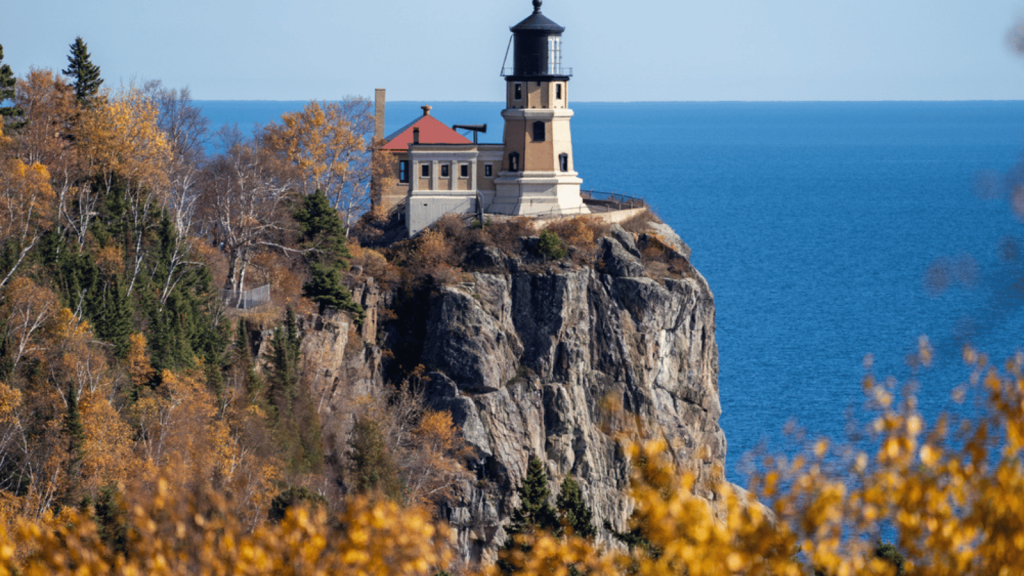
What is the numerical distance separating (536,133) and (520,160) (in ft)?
6.50

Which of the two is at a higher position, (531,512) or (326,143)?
(326,143)

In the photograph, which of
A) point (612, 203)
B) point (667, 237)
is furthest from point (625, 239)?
point (612, 203)

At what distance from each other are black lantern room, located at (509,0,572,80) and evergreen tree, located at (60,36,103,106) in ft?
82.4

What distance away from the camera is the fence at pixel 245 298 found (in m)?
61.8

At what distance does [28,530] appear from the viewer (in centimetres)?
1647

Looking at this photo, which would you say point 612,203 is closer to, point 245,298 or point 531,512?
point 245,298

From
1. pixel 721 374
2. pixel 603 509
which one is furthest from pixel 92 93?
pixel 721 374

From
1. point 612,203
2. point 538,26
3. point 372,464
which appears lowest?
point 372,464

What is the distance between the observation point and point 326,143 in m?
71.9

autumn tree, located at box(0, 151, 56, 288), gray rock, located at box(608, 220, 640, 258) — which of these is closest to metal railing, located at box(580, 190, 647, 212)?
gray rock, located at box(608, 220, 640, 258)

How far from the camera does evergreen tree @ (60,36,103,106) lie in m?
61.9

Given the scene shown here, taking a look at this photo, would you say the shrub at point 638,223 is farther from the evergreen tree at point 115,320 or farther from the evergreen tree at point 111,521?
the evergreen tree at point 111,521

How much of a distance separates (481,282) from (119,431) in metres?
26.6

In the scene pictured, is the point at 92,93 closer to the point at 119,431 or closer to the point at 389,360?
the point at 389,360
